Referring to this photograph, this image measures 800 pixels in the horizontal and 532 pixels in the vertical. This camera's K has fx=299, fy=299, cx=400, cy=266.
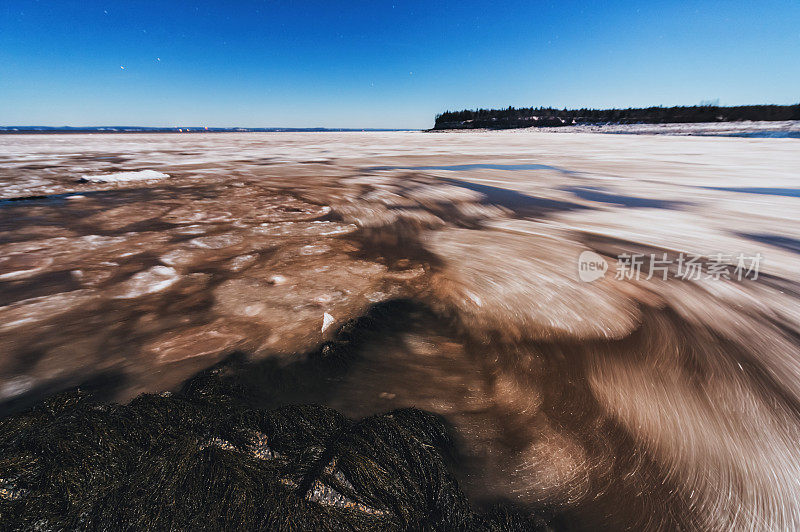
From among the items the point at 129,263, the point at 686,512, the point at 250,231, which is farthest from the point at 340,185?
the point at 686,512

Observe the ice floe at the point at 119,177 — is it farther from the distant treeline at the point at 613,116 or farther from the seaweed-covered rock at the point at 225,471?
the distant treeline at the point at 613,116

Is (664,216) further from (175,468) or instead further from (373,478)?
(175,468)

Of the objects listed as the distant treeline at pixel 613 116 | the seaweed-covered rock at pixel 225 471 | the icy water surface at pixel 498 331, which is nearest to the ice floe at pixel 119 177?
the icy water surface at pixel 498 331

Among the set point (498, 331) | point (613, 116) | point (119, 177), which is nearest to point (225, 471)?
point (498, 331)

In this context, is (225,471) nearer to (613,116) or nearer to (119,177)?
(119,177)

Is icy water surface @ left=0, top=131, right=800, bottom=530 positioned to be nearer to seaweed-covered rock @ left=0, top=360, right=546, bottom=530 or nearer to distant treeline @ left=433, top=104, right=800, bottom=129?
seaweed-covered rock @ left=0, top=360, right=546, bottom=530
